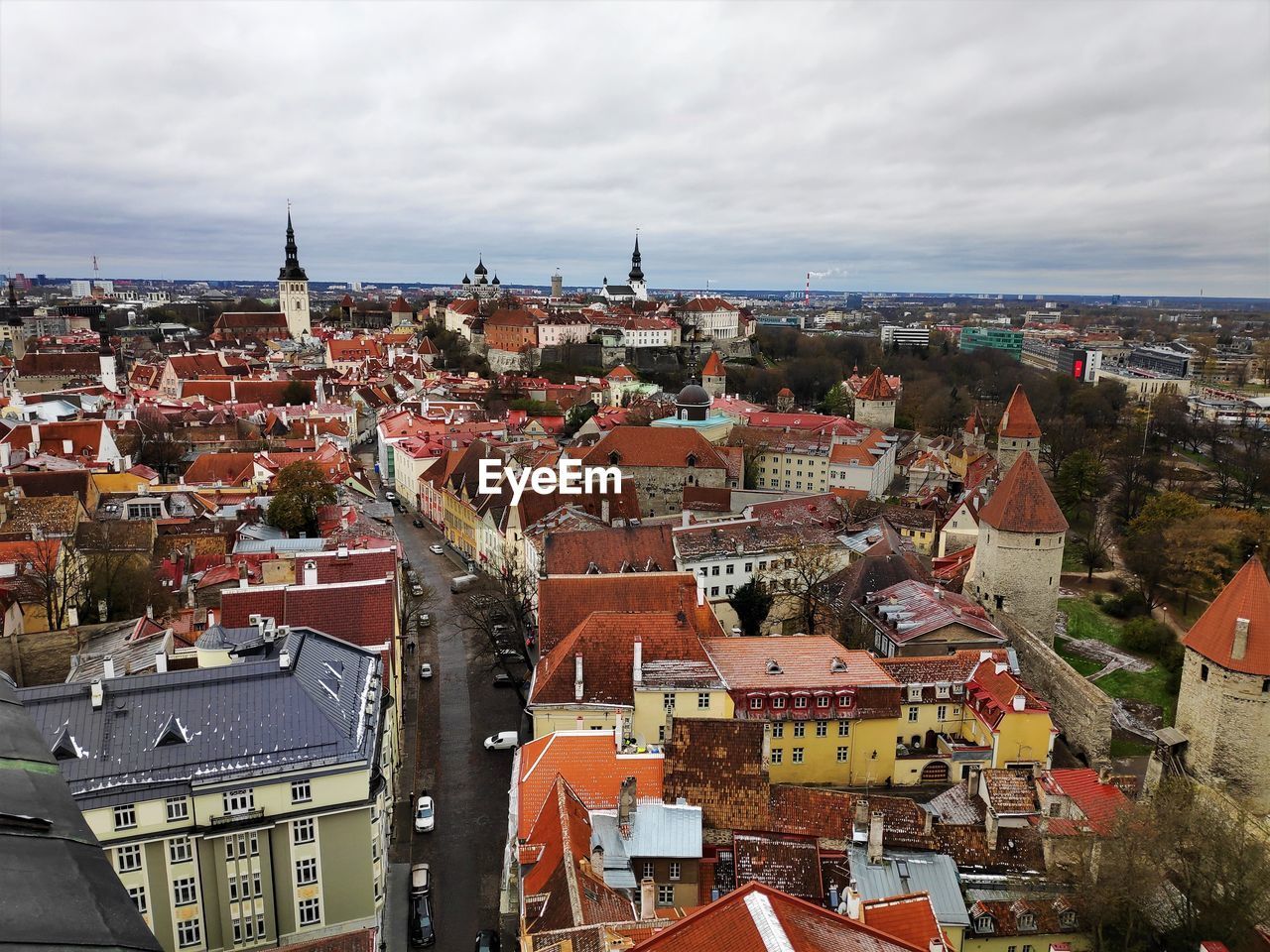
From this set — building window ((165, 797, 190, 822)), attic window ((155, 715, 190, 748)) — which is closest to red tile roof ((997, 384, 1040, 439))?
attic window ((155, 715, 190, 748))

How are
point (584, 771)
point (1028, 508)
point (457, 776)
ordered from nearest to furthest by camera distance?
point (584, 771) → point (457, 776) → point (1028, 508)

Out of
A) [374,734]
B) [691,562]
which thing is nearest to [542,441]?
[691,562]

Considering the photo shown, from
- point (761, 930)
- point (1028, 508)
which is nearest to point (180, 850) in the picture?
point (761, 930)

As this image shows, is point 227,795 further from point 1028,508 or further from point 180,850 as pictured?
point 1028,508

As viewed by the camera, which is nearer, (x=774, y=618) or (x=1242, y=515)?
(x=774, y=618)

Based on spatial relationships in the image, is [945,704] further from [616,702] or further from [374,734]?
[374,734]

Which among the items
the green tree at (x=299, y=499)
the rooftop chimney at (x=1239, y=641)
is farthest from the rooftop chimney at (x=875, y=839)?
the green tree at (x=299, y=499)
